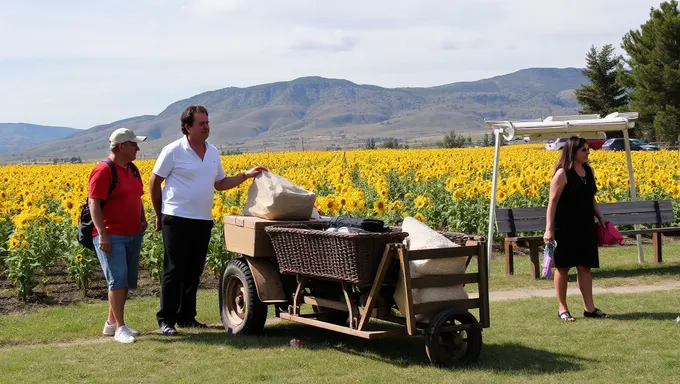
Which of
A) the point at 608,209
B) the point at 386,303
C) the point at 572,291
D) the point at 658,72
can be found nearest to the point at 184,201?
the point at 386,303

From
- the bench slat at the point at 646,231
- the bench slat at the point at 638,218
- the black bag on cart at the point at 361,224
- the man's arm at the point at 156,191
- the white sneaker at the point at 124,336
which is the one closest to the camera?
the black bag on cart at the point at 361,224

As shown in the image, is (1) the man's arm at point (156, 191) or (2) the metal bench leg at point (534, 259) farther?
(2) the metal bench leg at point (534, 259)

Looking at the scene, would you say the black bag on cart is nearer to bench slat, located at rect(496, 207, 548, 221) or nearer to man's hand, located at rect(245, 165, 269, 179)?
man's hand, located at rect(245, 165, 269, 179)

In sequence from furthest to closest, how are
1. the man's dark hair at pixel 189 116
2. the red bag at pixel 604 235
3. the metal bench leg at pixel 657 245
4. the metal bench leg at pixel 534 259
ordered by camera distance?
1. the metal bench leg at pixel 657 245
2. the metal bench leg at pixel 534 259
3. the red bag at pixel 604 235
4. the man's dark hair at pixel 189 116

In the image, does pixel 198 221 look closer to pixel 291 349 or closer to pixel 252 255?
pixel 252 255

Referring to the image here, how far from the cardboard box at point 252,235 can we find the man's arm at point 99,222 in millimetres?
1179

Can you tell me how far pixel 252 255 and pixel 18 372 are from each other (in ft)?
7.26

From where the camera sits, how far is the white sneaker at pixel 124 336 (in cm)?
880

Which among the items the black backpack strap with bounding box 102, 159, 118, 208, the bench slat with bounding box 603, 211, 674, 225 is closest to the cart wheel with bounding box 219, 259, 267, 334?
the black backpack strap with bounding box 102, 159, 118, 208

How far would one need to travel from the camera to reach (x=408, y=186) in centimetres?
2155

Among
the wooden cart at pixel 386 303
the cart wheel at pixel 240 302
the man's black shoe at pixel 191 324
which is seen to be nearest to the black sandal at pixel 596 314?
the wooden cart at pixel 386 303

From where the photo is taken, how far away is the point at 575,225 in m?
9.51

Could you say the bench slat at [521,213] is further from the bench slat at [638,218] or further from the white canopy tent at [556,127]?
the bench slat at [638,218]

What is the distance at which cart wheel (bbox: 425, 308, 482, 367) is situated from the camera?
7.49 meters
